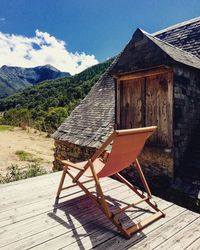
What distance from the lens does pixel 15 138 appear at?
18344 mm

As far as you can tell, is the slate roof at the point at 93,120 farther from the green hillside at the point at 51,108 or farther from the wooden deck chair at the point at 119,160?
the green hillside at the point at 51,108

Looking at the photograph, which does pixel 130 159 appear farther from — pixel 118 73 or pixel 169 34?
pixel 169 34

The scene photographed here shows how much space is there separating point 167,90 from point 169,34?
410 cm

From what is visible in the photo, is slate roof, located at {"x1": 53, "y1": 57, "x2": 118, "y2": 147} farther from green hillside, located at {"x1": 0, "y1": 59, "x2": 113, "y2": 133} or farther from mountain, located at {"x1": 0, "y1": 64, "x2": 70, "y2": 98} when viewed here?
mountain, located at {"x1": 0, "y1": 64, "x2": 70, "y2": 98}

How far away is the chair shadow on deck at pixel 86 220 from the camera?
2.88m

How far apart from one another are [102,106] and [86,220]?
5.88 metres

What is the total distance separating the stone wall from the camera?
213 inches

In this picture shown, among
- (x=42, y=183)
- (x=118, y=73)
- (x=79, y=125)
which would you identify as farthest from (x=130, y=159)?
(x=79, y=125)

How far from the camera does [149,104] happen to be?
5816 millimetres

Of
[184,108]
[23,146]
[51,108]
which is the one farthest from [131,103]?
[51,108]

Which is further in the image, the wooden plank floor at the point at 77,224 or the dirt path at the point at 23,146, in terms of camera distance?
the dirt path at the point at 23,146

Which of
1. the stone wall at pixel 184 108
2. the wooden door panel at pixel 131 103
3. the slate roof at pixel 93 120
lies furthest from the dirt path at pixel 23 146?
the stone wall at pixel 184 108

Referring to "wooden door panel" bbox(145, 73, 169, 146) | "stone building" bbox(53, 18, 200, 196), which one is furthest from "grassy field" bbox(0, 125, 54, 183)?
"wooden door panel" bbox(145, 73, 169, 146)

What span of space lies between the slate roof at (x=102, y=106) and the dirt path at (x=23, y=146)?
337cm
